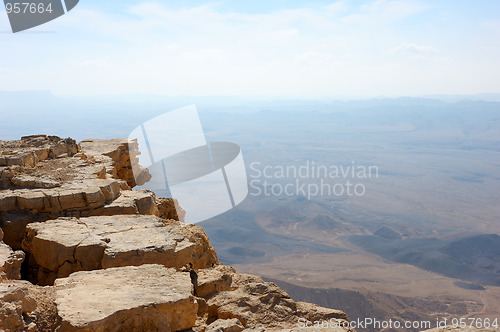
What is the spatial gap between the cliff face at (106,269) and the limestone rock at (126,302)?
0.04 feet

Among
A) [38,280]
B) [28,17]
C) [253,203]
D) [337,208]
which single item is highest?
[28,17]

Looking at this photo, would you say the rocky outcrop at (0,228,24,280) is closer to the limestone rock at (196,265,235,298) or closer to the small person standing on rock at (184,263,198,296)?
the small person standing on rock at (184,263,198,296)

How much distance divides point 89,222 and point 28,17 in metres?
5.29

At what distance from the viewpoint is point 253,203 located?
391ft

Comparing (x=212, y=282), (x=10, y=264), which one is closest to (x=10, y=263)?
(x=10, y=264)

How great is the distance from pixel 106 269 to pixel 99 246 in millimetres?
811

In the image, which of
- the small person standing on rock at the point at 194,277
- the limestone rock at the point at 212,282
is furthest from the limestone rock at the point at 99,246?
the limestone rock at the point at 212,282

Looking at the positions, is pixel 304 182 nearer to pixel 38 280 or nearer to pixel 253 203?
pixel 253 203

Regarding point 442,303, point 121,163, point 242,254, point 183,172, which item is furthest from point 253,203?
point 121,163

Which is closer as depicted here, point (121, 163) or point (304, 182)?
point (121, 163)

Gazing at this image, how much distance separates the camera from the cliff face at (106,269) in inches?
169

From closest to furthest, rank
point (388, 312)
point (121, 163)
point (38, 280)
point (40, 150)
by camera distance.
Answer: point (38, 280) → point (40, 150) → point (121, 163) → point (388, 312)

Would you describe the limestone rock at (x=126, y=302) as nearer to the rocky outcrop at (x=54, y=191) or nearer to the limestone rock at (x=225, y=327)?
the limestone rock at (x=225, y=327)

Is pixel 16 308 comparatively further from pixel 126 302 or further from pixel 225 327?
pixel 225 327
